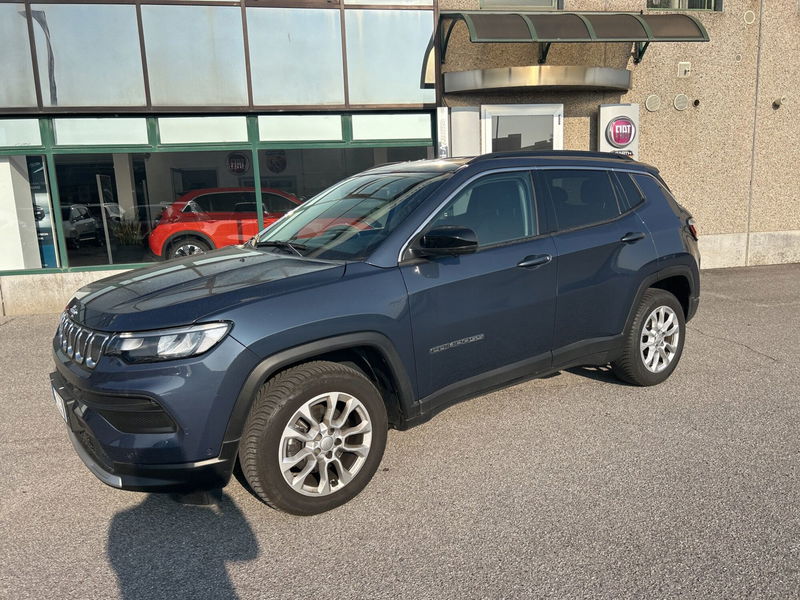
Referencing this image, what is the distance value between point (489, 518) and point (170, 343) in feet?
5.83

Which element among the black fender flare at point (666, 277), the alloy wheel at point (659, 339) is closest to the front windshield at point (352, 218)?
the black fender flare at point (666, 277)

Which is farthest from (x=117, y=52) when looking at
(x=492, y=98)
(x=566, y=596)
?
(x=566, y=596)

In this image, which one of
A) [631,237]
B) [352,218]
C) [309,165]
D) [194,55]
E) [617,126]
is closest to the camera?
[352,218]

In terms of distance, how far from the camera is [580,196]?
4.34 meters

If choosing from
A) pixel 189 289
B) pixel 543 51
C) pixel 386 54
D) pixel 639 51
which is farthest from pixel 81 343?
pixel 639 51

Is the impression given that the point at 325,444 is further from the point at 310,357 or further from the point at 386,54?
the point at 386,54

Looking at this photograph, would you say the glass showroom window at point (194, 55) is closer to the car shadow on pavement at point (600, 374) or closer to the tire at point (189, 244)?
the tire at point (189, 244)

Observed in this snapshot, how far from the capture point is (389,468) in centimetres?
366

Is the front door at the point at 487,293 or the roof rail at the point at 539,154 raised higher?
the roof rail at the point at 539,154

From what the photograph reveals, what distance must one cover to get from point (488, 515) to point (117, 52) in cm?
856

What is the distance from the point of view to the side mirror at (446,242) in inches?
132

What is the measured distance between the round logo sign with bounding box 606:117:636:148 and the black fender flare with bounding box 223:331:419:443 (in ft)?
26.9

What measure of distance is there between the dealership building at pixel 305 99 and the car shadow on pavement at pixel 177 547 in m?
6.72

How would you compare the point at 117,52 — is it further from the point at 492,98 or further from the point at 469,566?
the point at 469,566
